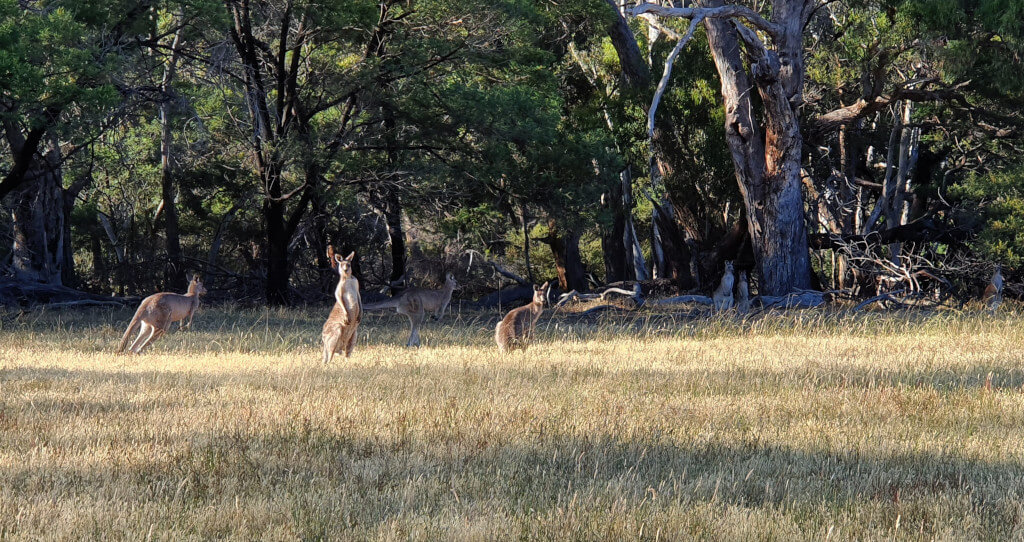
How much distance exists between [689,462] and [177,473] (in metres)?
2.91

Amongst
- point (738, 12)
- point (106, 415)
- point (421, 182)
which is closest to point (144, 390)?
point (106, 415)

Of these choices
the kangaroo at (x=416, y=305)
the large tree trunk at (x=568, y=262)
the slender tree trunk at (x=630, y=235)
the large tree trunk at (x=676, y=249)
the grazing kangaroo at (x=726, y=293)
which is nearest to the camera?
the kangaroo at (x=416, y=305)

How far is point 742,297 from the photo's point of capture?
1875cm

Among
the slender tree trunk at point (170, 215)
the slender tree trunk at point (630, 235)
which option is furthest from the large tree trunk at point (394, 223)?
the slender tree trunk at point (630, 235)

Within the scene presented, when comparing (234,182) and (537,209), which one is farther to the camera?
(234,182)

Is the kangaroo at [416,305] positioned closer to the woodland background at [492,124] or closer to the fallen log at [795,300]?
the woodland background at [492,124]

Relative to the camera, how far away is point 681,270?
79.7 feet

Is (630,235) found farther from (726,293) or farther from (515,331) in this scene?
(515,331)

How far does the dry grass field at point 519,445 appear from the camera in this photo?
4.55 meters

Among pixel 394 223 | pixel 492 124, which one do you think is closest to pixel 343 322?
pixel 492 124

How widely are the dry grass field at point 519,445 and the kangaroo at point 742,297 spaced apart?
624cm

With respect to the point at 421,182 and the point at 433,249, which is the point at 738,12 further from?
the point at 433,249

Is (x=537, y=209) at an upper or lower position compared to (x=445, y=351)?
upper

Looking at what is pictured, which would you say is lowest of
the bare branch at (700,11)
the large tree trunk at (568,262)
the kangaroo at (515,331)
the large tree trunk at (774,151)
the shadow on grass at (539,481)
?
the shadow on grass at (539,481)
